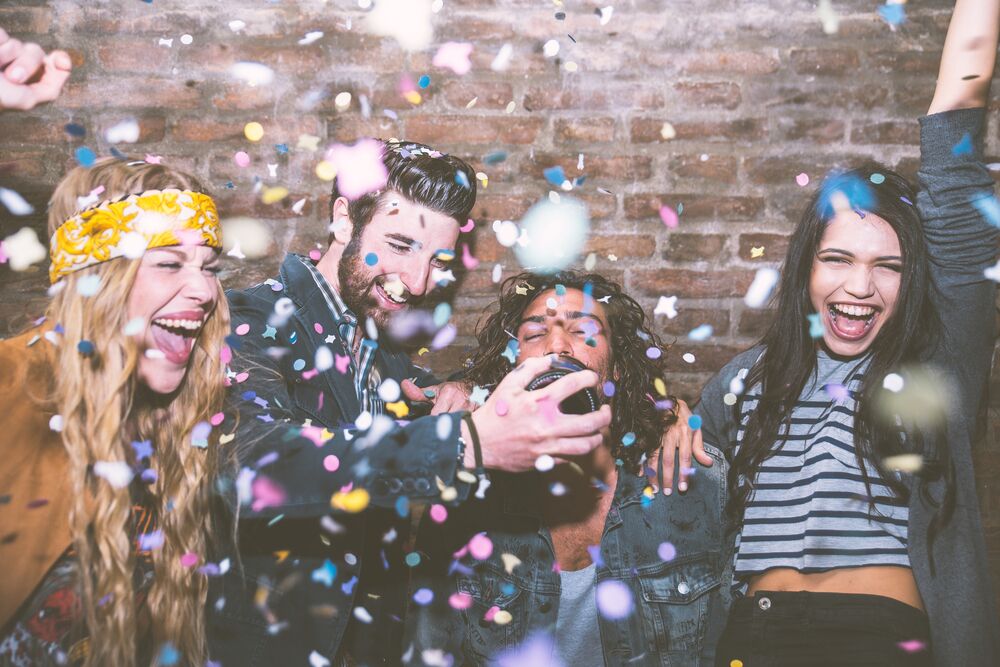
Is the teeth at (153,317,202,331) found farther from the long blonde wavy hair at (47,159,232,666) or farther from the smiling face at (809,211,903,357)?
the smiling face at (809,211,903,357)

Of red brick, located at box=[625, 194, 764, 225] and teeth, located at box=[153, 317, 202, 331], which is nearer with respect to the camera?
teeth, located at box=[153, 317, 202, 331]

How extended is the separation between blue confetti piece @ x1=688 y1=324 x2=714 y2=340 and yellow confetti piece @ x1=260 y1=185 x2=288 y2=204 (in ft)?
3.54

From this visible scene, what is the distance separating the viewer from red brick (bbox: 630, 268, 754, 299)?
184 centimetres

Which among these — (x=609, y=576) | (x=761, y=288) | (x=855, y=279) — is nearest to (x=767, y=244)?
(x=761, y=288)

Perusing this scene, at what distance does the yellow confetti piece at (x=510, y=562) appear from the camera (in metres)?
1.62

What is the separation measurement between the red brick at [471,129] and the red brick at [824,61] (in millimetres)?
645

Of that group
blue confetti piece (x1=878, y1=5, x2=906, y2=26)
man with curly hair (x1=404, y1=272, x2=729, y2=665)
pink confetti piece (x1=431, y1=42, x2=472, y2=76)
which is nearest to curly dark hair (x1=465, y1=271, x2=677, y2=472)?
man with curly hair (x1=404, y1=272, x2=729, y2=665)

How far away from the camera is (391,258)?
5.34ft

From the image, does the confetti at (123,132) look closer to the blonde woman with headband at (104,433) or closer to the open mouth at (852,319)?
the blonde woman with headband at (104,433)

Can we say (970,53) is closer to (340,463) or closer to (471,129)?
(471,129)

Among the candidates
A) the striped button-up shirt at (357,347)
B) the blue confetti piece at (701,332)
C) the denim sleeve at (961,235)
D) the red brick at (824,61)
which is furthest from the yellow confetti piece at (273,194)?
the denim sleeve at (961,235)

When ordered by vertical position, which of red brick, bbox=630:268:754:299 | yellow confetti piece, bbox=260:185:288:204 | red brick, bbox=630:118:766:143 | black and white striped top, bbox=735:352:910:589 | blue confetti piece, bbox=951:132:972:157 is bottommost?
black and white striped top, bbox=735:352:910:589

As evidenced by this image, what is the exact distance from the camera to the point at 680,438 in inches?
65.7

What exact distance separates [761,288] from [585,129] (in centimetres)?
60
